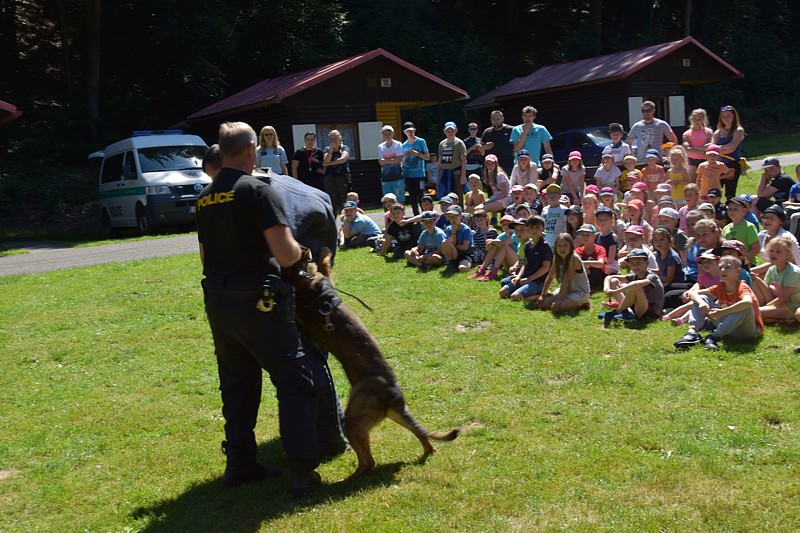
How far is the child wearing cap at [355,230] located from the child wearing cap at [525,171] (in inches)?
92.8

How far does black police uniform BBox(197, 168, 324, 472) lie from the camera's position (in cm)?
437

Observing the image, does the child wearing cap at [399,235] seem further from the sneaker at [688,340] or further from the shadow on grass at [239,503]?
the shadow on grass at [239,503]

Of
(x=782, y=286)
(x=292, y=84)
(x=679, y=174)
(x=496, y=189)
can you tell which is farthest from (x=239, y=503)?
(x=292, y=84)

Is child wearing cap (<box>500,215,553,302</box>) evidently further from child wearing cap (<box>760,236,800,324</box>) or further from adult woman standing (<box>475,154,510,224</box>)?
adult woman standing (<box>475,154,510,224</box>)

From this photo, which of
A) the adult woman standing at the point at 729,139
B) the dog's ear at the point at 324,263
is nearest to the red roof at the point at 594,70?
the adult woman standing at the point at 729,139

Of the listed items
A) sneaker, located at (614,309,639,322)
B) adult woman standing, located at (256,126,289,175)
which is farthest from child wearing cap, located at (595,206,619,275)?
adult woman standing, located at (256,126,289,175)

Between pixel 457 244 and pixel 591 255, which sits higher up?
pixel 457 244

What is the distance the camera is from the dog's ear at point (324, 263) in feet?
16.2

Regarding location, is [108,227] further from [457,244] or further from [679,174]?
[679,174]

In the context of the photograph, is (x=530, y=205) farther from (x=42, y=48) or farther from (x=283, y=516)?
(x=42, y=48)

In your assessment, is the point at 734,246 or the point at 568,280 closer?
the point at 734,246

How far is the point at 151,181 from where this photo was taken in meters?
17.0

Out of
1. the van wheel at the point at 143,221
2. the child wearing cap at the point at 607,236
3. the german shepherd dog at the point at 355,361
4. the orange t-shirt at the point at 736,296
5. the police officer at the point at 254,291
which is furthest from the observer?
the van wheel at the point at 143,221

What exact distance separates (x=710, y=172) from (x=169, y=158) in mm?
11470
